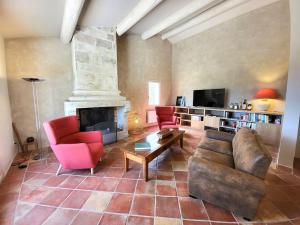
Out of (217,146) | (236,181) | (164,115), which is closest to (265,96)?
(217,146)

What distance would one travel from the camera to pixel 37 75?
11.6 feet

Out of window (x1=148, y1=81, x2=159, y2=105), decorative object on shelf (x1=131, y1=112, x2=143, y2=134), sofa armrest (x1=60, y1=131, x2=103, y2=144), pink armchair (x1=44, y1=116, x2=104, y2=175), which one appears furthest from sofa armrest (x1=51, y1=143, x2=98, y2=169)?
window (x1=148, y1=81, x2=159, y2=105)

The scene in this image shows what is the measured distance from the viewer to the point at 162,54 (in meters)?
6.18

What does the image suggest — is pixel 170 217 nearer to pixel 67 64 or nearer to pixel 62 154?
pixel 62 154

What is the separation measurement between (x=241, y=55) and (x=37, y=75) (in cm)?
568

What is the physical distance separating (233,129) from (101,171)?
408 cm

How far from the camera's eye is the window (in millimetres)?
5980

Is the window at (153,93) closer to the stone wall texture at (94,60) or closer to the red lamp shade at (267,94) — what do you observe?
the stone wall texture at (94,60)

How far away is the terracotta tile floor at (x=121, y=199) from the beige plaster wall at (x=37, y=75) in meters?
1.38

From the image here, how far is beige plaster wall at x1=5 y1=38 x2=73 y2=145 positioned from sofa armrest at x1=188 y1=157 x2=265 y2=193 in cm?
360

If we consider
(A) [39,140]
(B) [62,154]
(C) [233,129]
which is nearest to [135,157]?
(B) [62,154]

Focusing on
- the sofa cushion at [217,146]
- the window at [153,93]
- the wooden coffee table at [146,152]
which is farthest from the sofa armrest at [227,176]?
the window at [153,93]

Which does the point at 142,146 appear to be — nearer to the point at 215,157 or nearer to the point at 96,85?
the point at 215,157

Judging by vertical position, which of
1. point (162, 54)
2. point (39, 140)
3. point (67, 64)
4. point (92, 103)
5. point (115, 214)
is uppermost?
point (162, 54)
